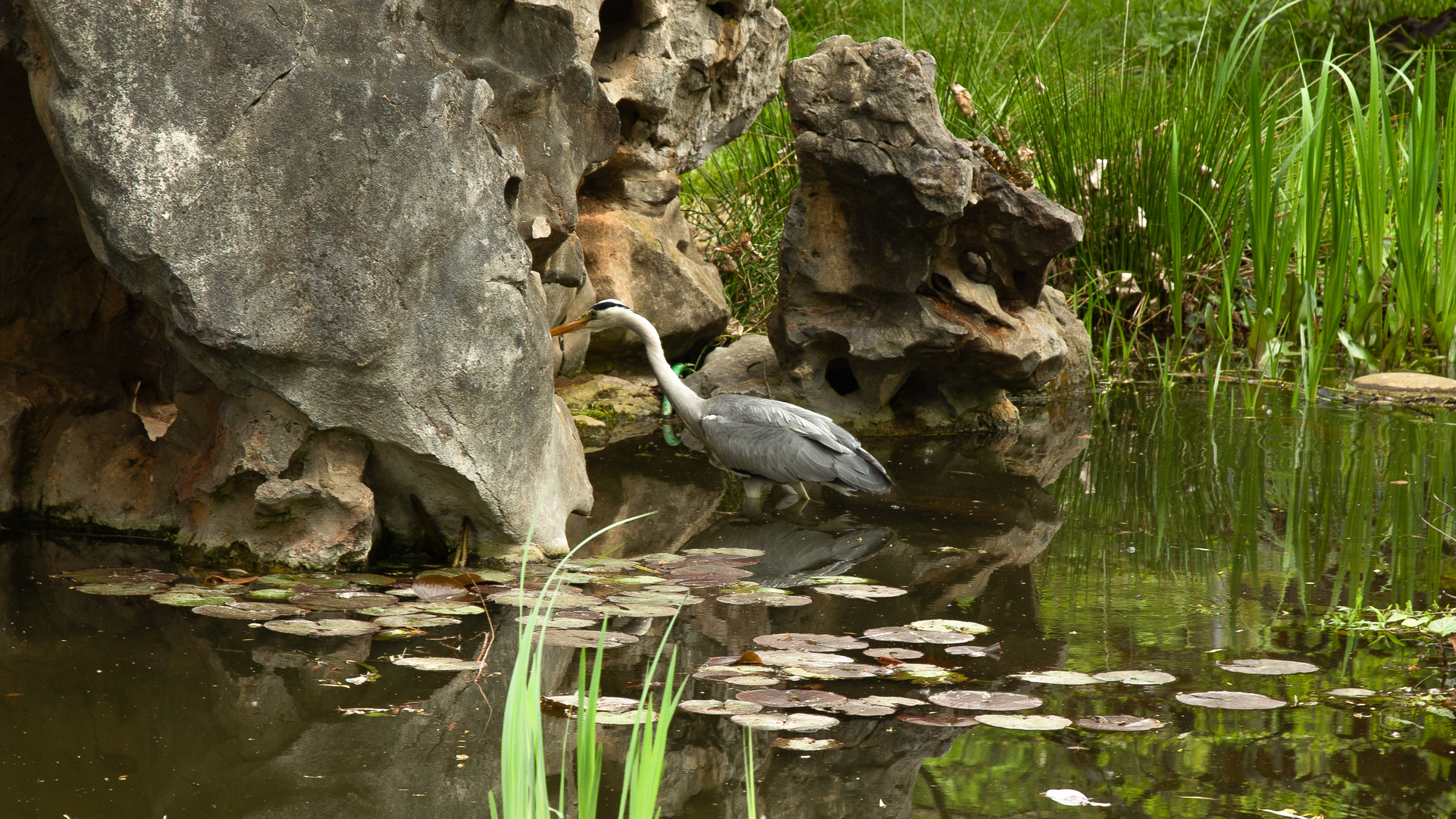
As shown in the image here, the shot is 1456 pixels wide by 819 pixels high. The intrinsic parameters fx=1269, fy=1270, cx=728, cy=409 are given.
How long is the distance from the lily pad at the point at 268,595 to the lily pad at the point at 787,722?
139cm

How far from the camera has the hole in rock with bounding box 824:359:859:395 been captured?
6.53m

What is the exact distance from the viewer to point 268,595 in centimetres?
335

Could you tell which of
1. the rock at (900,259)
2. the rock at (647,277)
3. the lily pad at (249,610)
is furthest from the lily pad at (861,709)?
the rock at (647,277)

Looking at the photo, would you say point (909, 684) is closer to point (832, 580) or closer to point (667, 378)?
point (832, 580)

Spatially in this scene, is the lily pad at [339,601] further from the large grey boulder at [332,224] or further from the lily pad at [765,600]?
the lily pad at [765,600]

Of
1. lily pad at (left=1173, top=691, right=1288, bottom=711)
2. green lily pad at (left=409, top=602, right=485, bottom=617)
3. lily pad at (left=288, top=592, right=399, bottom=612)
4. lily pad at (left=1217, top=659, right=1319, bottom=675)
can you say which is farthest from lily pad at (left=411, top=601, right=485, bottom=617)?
lily pad at (left=1217, top=659, right=1319, bottom=675)

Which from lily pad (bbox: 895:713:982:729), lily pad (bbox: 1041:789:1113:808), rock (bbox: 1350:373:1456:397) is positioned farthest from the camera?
rock (bbox: 1350:373:1456:397)

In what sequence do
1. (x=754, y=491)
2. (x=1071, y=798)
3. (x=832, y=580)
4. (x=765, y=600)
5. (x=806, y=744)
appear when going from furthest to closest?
(x=754, y=491)
(x=832, y=580)
(x=765, y=600)
(x=806, y=744)
(x=1071, y=798)

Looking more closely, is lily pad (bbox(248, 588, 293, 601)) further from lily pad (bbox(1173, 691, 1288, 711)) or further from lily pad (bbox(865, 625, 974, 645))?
lily pad (bbox(1173, 691, 1288, 711))

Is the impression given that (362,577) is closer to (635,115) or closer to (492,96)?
(492,96)

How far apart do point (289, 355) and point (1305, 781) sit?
2668 mm

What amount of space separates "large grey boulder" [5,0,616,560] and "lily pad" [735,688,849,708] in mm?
821

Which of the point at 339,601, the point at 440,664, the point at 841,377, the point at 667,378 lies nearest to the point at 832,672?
the point at 440,664

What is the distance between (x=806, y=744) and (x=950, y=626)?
35.3 inches
